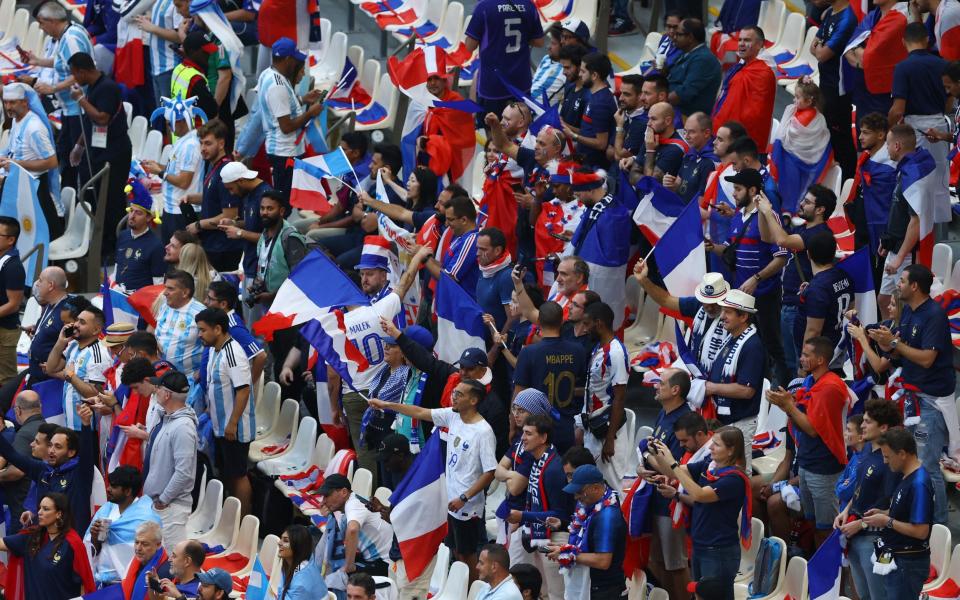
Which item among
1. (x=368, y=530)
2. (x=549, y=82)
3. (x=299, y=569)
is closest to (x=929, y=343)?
(x=368, y=530)

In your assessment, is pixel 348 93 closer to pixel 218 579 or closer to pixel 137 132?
pixel 137 132

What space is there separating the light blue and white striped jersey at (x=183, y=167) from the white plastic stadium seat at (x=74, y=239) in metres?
1.41

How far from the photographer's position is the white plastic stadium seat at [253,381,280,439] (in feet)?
47.0

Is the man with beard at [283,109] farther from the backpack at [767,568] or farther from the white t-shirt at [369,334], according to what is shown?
the backpack at [767,568]

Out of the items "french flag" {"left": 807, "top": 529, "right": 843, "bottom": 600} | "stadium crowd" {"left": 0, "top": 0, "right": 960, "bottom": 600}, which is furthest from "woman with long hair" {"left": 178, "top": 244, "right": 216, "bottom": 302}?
"french flag" {"left": 807, "top": 529, "right": 843, "bottom": 600}

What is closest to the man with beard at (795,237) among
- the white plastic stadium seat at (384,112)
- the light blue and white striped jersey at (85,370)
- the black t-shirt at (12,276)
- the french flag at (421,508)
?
the french flag at (421,508)

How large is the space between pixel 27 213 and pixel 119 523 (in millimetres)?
5110

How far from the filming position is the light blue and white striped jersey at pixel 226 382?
1296cm

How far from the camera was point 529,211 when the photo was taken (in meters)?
14.0

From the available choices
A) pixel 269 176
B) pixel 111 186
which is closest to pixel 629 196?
pixel 269 176

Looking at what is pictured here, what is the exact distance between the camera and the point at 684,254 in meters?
12.5

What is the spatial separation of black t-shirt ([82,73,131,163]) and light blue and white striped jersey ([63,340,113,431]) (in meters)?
3.84

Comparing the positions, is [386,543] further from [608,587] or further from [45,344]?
[45,344]

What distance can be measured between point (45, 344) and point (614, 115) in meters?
4.67
